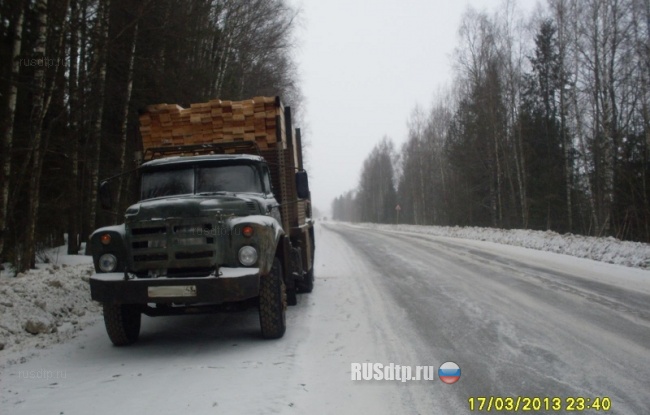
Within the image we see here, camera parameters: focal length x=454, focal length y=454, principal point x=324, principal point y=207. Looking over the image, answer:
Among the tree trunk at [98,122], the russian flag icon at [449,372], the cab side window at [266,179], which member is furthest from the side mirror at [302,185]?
the tree trunk at [98,122]

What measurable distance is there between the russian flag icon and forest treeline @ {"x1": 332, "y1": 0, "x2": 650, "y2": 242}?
16.0 meters

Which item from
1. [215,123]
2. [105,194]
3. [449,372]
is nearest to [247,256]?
[449,372]

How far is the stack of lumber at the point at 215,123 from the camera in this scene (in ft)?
24.3

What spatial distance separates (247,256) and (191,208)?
858 millimetres

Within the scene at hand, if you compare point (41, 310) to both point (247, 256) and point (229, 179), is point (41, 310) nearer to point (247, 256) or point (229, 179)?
point (229, 179)

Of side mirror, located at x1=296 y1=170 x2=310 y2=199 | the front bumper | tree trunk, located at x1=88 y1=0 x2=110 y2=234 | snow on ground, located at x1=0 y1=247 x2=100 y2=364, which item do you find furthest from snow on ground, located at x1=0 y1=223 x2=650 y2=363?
side mirror, located at x1=296 y1=170 x2=310 y2=199

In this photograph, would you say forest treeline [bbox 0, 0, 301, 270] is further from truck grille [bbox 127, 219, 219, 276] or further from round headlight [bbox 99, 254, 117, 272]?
truck grille [bbox 127, 219, 219, 276]

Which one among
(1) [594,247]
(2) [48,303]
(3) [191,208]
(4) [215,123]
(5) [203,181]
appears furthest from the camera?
(1) [594,247]

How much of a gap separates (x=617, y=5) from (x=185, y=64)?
66.9 ft

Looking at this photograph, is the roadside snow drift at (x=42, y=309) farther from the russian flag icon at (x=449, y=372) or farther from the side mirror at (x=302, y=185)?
the russian flag icon at (x=449, y=372)

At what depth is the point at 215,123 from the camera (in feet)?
24.7

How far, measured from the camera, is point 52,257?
40.4 ft

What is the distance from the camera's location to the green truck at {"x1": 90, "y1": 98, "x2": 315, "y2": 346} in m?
5.01

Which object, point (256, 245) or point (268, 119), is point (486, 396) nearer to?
point (256, 245)
